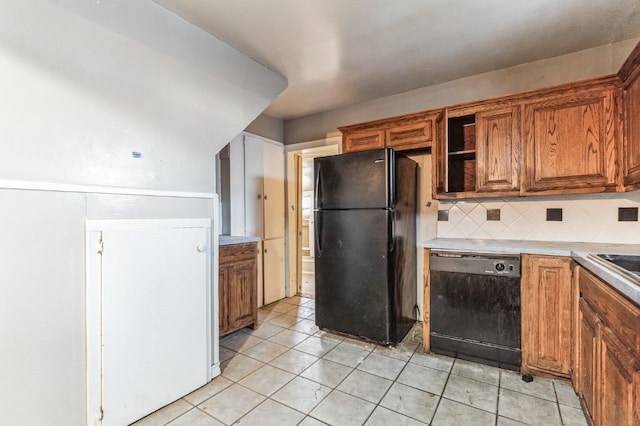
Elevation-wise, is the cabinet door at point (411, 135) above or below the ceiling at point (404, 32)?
below

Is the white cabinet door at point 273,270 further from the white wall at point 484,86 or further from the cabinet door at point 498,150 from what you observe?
the cabinet door at point 498,150

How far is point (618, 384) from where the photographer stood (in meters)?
1.12

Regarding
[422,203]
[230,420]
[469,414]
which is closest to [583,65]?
[422,203]

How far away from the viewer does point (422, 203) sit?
3.04 metres

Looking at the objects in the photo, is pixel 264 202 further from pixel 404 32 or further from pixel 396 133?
pixel 404 32

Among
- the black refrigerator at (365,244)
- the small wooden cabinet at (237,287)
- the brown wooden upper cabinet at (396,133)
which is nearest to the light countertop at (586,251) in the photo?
the black refrigerator at (365,244)

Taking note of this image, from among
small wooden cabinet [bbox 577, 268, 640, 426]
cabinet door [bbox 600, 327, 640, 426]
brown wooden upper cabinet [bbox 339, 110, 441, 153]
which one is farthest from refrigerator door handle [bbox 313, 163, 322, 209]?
cabinet door [bbox 600, 327, 640, 426]

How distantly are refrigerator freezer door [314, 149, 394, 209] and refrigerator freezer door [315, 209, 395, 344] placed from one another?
9cm

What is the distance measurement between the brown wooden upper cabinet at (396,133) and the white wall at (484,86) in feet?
1.49

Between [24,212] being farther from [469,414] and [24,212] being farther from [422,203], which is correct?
[422,203]

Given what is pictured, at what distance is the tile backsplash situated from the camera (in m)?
2.17

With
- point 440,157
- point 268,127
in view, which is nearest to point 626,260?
point 440,157

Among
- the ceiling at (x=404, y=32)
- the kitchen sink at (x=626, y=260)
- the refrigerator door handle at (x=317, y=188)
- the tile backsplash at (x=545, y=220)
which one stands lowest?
the kitchen sink at (x=626, y=260)

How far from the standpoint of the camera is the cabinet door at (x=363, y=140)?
290cm
